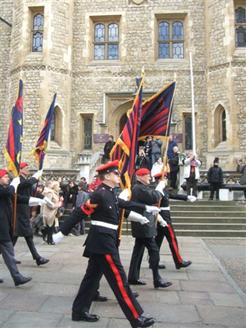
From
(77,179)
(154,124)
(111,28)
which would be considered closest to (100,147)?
(77,179)

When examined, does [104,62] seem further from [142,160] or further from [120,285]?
[120,285]

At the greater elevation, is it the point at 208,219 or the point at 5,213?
the point at 5,213

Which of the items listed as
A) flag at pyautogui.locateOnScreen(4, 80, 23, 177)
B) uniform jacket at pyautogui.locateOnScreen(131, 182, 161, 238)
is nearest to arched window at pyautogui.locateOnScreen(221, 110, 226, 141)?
flag at pyautogui.locateOnScreen(4, 80, 23, 177)

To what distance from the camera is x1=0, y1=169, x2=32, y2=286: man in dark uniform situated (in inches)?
224

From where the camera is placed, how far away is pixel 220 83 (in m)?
18.3

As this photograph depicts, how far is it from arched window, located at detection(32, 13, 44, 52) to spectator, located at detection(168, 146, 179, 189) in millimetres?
9047

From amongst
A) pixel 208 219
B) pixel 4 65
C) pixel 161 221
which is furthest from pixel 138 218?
pixel 4 65

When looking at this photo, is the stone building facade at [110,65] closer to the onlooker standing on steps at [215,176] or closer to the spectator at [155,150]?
the spectator at [155,150]

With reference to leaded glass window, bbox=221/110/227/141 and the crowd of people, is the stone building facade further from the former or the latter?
the crowd of people

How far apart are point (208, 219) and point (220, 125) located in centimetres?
724

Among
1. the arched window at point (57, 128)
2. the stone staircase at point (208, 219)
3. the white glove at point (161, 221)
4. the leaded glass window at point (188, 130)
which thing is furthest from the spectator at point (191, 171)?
the arched window at point (57, 128)

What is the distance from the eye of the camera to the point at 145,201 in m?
5.99

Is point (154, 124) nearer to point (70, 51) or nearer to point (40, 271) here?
point (40, 271)

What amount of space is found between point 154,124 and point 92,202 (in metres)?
2.72
